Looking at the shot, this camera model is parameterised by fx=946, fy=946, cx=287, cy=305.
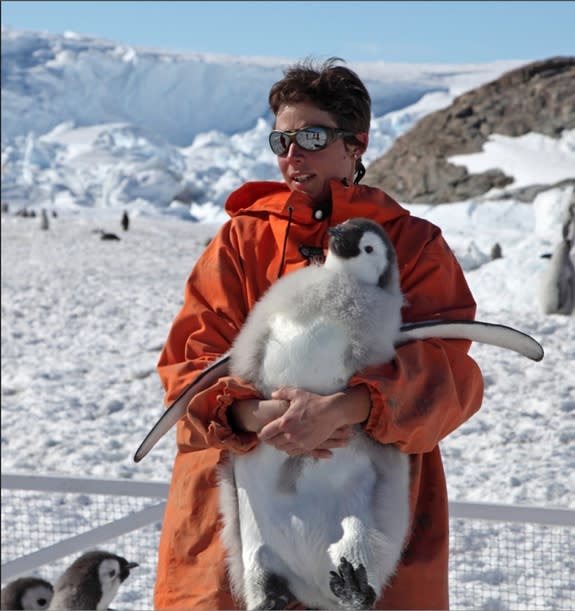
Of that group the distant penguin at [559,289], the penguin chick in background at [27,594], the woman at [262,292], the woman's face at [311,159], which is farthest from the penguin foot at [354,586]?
the distant penguin at [559,289]

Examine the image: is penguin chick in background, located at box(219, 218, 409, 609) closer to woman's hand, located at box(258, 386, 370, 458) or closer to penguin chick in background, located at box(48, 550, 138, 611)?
woman's hand, located at box(258, 386, 370, 458)

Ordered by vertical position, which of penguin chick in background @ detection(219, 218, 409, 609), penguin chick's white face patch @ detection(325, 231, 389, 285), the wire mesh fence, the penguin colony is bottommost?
the penguin colony

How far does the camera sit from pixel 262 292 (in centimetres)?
130

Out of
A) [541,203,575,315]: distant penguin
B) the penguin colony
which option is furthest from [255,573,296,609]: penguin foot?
[541,203,575,315]: distant penguin

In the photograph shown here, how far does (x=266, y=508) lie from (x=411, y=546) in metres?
0.20

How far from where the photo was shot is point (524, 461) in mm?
3375

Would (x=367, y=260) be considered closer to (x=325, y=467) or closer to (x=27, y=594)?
(x=325, y=467)

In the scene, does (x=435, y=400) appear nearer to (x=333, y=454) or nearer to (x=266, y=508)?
(x=333, y=454)

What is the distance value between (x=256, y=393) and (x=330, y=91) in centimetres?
41

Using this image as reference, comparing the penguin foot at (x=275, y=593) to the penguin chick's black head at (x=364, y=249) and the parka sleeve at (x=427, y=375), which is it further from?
the penguin chick's black head at (x=364, y=249)

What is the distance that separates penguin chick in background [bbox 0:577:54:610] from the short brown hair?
1692 mm

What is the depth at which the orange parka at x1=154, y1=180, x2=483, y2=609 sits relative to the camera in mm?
1139

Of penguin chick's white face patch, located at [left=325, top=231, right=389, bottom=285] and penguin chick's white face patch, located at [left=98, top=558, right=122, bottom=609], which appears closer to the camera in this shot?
penguin chick's white face patch, located at [left=325, top=231, right=389, bottom=285]

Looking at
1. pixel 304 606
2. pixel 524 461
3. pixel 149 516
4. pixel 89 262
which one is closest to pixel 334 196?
pixel 304 606
